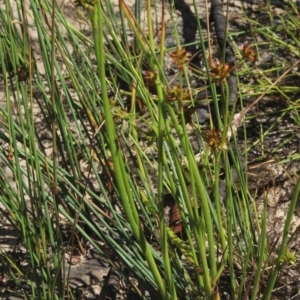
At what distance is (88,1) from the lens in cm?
82

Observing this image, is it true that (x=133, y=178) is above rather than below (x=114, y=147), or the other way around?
below

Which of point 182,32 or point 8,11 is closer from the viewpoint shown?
point 8,11

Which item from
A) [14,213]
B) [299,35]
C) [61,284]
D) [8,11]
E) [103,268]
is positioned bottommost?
[103,268]

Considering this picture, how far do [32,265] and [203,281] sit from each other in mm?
337

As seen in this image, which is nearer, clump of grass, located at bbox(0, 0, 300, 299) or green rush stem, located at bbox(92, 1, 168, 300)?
green rush stem, located at bbox(92, 1, 168, 300)

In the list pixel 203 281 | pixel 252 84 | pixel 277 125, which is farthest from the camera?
pixel 252 84

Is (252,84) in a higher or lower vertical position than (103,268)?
higher

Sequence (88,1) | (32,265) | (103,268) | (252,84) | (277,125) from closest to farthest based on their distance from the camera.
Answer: (88,1) < (32,265) < (103,268) < (277,125) < (252,84)

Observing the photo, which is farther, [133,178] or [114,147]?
[133,178]

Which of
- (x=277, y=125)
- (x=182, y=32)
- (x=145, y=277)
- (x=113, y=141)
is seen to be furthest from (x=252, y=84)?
(x=113, y=141)

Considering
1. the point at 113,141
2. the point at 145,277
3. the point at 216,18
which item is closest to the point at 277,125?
the point at 216,18

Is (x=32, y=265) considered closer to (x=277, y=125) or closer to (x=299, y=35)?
(x=277, y=125)

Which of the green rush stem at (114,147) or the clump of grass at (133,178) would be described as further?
the clump of grass at (133,178)

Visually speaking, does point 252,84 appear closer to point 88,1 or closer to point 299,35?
point 299,35
